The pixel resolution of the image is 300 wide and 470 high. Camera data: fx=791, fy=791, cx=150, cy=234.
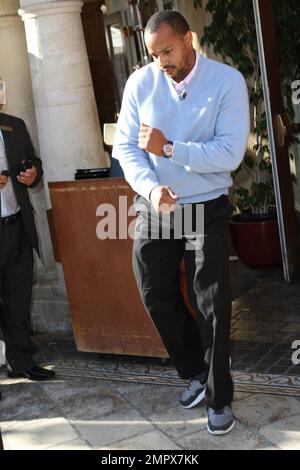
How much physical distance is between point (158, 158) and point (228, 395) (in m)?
1.18

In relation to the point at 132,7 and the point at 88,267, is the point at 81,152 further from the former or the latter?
the point at 132,7

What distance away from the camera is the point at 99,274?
468 centimetres

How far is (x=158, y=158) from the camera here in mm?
3646

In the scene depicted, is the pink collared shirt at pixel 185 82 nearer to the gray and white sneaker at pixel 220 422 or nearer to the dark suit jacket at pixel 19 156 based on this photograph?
the dark suit jacket at pixel 19 156

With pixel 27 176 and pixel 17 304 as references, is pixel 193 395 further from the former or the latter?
pixel 27 176

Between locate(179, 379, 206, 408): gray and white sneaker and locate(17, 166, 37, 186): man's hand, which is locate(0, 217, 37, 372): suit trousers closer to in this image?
locate(17, 166, 37, 186): man's hand

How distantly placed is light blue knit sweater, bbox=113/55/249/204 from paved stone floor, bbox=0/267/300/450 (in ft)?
3.68

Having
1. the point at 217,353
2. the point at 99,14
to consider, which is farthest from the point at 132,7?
the point at 217,353

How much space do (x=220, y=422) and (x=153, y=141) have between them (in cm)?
135

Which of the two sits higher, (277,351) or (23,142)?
(23,142)

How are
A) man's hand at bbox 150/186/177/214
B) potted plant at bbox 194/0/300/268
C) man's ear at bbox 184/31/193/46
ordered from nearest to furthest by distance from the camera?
man's hand at bbox 150/186/177/214 < man's ear at bbox 184/31/193/46 < potted plant at bbox 194/0/300/268

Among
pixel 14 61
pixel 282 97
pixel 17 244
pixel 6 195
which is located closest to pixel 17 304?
pixel 17 244

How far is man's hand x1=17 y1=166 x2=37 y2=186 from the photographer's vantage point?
453 cm

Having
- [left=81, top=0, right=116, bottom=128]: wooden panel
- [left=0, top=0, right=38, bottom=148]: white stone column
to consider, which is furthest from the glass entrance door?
[left=81, top=0, right=116, bottom=128]: wooden panel
